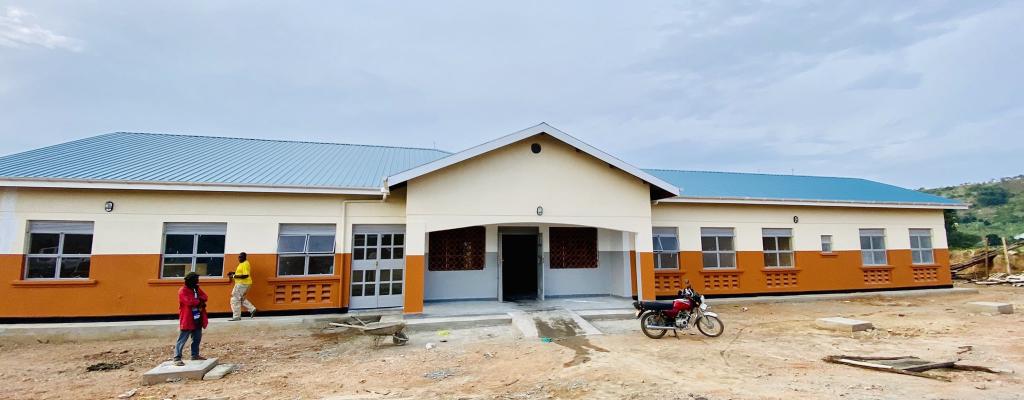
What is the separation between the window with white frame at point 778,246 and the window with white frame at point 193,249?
1447 centimetres

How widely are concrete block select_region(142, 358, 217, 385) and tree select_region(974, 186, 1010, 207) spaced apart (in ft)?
228

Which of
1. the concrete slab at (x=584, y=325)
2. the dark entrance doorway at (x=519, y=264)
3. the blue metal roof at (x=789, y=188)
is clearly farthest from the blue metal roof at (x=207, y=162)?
the blue metal roof at (x=789, y=188)

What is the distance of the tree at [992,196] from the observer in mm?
48562

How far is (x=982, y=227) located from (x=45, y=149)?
195 ft

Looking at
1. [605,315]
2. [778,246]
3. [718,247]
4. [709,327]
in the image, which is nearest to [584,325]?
[605,315]

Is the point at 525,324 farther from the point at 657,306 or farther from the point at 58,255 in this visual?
the point at 58,255

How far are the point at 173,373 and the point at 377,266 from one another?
489 cm

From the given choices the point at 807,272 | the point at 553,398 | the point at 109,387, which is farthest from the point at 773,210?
the point at 109,387

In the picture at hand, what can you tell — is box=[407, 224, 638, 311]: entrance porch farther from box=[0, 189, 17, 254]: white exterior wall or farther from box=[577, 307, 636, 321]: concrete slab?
box=[0, 189, 17, 254]: white exterior wall

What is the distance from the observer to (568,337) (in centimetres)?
852

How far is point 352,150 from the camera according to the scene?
14.4 metres

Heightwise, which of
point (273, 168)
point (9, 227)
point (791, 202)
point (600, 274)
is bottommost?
point (600, 274)

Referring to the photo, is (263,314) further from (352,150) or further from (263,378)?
(352,150)

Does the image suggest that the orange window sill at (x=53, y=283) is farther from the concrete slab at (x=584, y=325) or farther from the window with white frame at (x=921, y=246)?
the window with white frame at (x=921, y=246)
